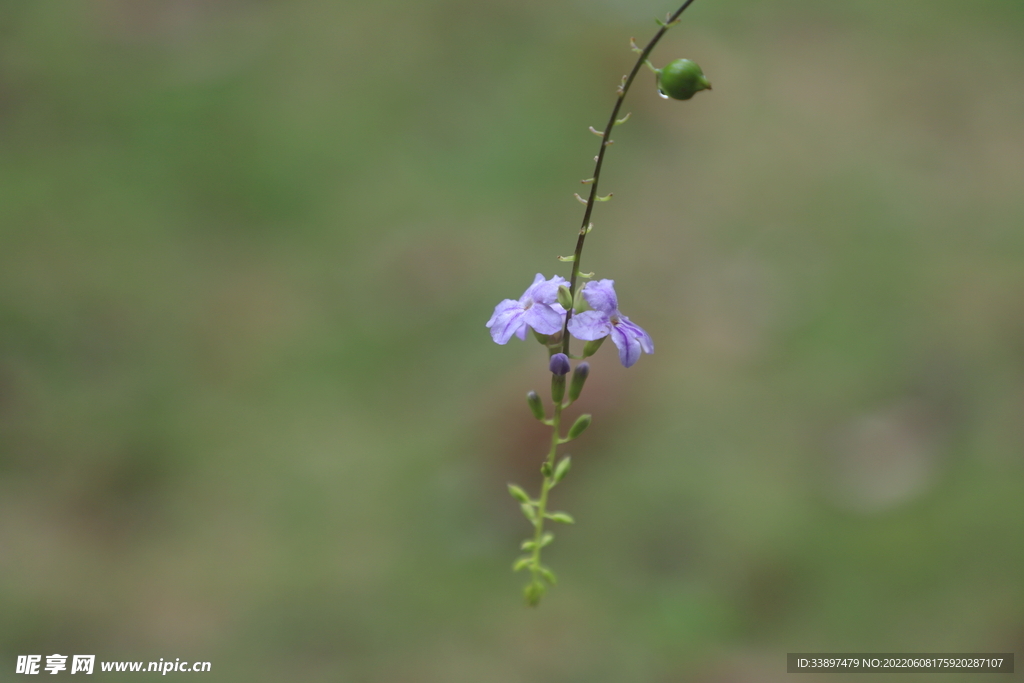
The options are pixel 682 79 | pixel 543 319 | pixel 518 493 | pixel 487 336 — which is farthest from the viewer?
pixel 487 336

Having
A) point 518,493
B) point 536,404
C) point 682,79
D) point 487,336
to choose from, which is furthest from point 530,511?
point 487,336

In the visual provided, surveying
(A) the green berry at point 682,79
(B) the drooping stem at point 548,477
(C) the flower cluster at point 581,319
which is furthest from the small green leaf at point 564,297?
(A) the green berry at point 682,79

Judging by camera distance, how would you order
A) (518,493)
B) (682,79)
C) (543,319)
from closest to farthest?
1. (682,79)
2. (543,319)
3. (518,493)

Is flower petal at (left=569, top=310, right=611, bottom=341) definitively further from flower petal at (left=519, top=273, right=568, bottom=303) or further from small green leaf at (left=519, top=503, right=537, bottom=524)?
small green leaf at (left=519, top=503, right=537, bottom=524)

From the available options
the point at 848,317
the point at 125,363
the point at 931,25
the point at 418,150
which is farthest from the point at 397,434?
the point at 931,25

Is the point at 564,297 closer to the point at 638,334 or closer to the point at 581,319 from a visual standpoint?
the point at 581,319

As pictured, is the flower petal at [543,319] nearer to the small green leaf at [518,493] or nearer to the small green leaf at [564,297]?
the small green leaf at [564,297]

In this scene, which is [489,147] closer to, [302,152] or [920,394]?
[302,152]
